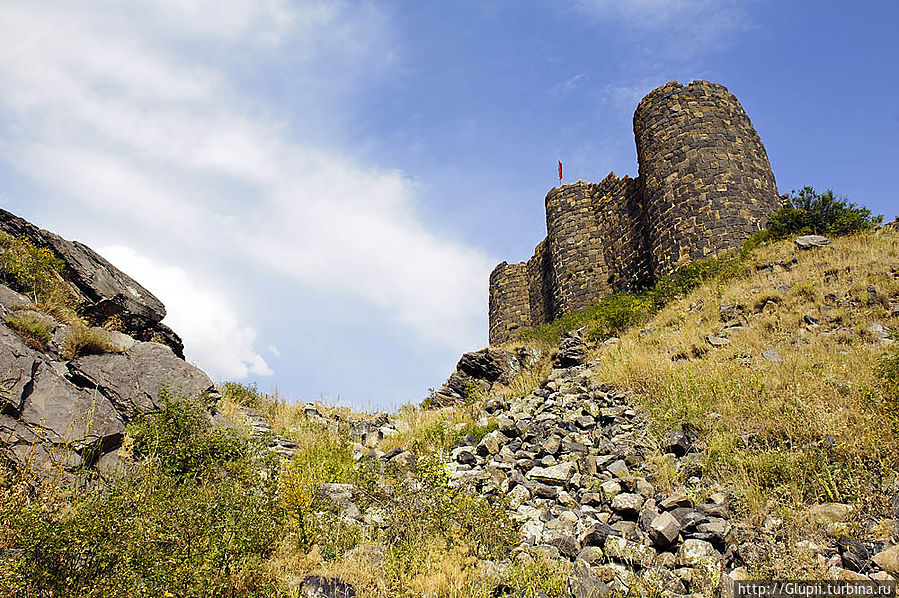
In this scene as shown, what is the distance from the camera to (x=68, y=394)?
6.08 meters

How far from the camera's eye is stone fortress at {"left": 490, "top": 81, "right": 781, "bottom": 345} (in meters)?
15.4

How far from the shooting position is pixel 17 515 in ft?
12.5

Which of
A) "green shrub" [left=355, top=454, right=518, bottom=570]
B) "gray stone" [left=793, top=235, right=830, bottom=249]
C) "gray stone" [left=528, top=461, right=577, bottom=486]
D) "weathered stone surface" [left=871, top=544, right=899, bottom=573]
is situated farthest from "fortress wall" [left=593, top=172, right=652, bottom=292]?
"weathered stone surface" [left=871, top=544, right=899, bottom=573]

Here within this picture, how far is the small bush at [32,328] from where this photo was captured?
6.68 m

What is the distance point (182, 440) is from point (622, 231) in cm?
1665

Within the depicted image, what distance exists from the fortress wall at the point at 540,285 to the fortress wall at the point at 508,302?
45 cm

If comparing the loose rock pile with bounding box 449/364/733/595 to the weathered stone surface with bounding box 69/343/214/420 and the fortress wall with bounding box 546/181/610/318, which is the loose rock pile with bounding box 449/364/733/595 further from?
the fortress wall with bounding box 546/181/610/318

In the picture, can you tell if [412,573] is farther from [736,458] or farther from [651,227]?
[651,227]

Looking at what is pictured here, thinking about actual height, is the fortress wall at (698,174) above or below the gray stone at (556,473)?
above

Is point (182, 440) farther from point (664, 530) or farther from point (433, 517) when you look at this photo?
point (664, 530)

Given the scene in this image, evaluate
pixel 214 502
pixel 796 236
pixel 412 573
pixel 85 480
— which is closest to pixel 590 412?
pixel 412 573

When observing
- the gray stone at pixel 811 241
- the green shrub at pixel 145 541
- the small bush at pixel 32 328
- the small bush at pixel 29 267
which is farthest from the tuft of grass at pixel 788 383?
the small bush at pixel 29 267

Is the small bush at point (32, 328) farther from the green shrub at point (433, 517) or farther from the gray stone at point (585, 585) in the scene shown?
the gray stone at point (585, 585)

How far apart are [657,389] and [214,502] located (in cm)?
664
